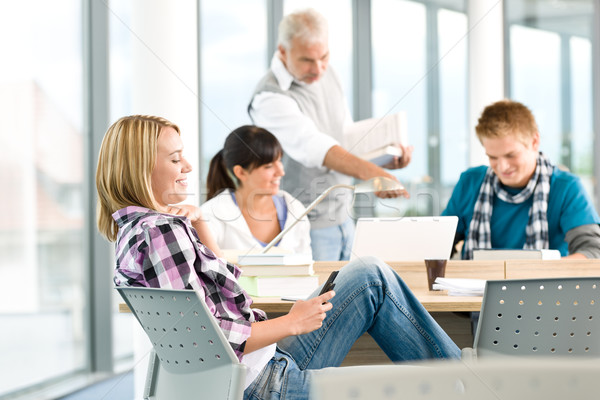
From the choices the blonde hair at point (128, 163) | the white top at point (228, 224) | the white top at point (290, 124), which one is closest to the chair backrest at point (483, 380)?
the blonde hair at point (128, 163)

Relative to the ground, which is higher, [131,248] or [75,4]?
[75,4]

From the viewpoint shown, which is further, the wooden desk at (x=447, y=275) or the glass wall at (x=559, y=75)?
the glass wall at (x=559, y=75)

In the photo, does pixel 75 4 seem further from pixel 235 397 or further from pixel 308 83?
pixel 235 397

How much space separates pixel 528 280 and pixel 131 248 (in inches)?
31.8

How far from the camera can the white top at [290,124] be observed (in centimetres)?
314

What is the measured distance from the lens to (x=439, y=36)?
532 cm

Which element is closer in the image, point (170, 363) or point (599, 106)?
point (170, 363)

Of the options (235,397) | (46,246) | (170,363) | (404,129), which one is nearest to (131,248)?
(170,363)

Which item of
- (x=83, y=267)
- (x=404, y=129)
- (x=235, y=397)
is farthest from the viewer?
(x=83, y=267)

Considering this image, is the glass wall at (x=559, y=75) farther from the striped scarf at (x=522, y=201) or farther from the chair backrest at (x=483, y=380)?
the chair backrest at (x=483, y=380)

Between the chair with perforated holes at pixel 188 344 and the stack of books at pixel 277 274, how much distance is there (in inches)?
19.9

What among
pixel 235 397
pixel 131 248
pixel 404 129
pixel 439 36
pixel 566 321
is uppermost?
pixel 439 36

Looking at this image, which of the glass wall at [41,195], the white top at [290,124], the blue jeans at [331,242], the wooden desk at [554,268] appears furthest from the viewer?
the white top at [290,124]

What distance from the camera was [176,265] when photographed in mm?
1320
